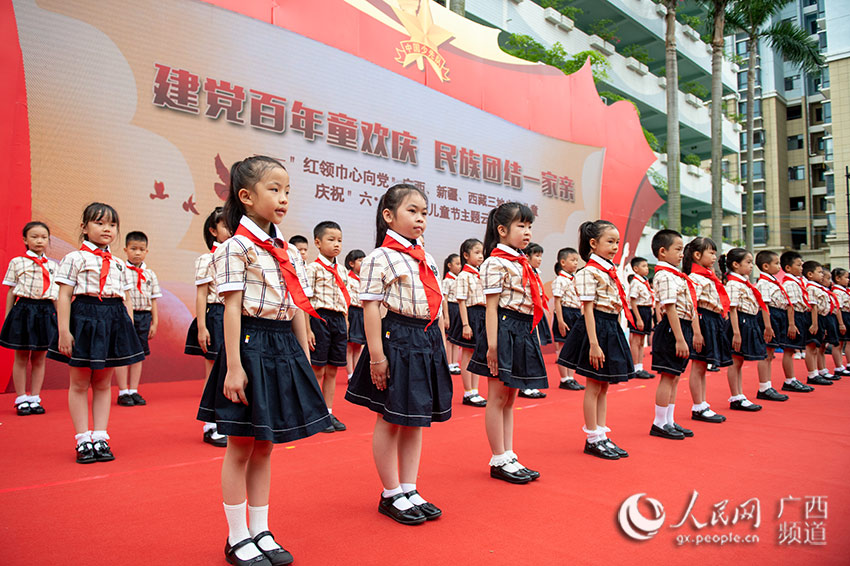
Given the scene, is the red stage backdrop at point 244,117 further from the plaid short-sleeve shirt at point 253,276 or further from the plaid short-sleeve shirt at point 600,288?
the plaid short-sleeve shirt at point 253,276

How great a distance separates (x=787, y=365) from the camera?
6.48 m

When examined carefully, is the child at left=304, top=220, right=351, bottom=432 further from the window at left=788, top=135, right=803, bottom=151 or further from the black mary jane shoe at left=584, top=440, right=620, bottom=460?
the window at left=788, top=135, right=803, bottom=151

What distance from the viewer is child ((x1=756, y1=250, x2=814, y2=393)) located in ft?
21.0

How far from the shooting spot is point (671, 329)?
436 cm

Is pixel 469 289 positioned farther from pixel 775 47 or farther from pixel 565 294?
pixel 775 47

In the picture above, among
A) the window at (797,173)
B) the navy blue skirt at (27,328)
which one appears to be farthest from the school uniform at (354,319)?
the window at (797,173)

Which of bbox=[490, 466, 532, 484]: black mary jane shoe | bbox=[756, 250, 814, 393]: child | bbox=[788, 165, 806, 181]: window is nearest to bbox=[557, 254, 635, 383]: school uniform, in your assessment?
bbox=[490, 466, 532, 484]: black mary jane shoe

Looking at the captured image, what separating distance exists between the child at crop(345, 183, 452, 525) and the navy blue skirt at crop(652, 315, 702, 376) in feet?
7.67

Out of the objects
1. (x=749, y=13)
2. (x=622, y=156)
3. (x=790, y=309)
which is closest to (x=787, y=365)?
(x=790, y=309)

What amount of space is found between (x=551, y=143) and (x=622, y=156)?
2249 millimetres

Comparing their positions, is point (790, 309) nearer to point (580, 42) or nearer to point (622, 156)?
point (622, 156)

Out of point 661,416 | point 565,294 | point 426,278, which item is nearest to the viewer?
point 426,278

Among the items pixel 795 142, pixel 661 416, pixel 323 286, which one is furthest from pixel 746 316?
pixel 795 142

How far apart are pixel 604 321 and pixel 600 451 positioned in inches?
33.7
